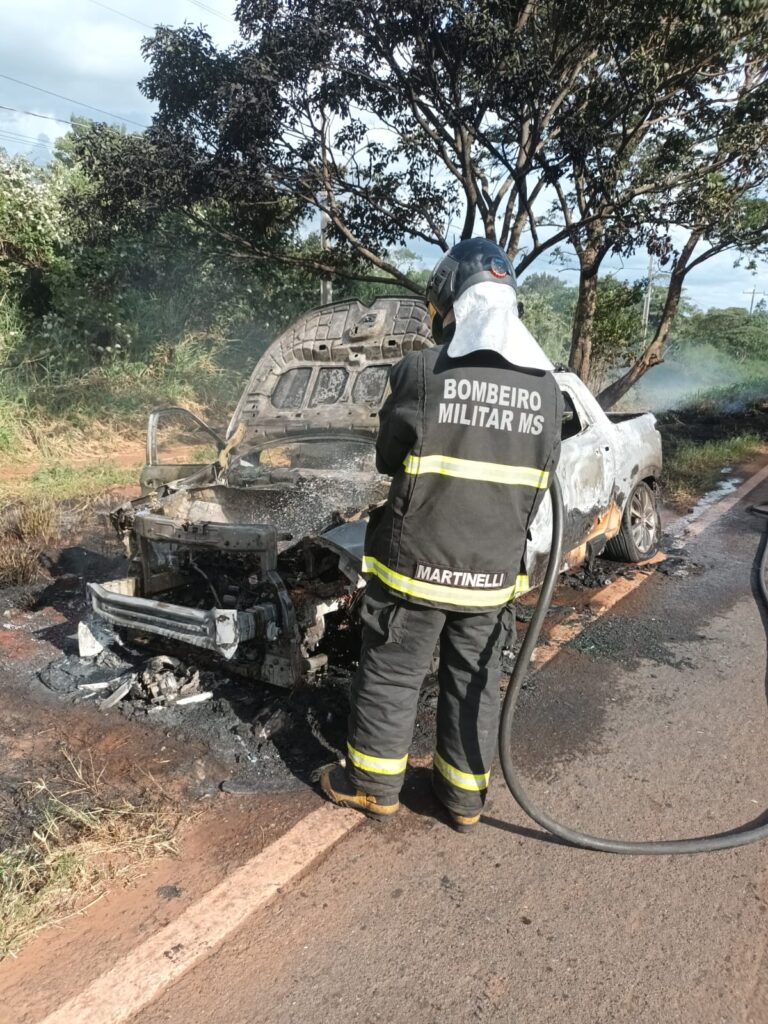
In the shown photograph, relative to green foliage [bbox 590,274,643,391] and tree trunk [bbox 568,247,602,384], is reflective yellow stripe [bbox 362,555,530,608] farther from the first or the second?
green foliage [bbox 590,274,643,391]

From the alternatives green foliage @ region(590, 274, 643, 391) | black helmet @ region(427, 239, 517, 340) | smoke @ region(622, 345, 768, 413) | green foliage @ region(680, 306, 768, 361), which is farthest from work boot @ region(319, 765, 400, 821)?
green foliage @ region(680, 306, 768, 361)

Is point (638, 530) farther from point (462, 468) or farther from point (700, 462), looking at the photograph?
point (700, 462)

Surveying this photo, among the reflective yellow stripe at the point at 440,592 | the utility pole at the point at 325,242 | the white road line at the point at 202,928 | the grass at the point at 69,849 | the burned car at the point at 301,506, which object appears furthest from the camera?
the utility pole at the point at 325,242

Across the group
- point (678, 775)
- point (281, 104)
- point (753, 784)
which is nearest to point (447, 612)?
point (678, 775)

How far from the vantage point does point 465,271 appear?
2.57 m

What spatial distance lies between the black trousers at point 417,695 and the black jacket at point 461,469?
0.11 metres

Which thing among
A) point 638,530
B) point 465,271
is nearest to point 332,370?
point 465,271

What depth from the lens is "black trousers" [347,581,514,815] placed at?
8.73 ft

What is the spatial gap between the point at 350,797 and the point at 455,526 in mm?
1170

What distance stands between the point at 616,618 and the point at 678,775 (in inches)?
70.6

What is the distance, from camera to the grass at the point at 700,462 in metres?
8.48

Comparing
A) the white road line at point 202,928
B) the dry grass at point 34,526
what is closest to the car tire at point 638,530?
the white road line at point 202,928

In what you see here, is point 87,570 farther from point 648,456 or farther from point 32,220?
point 32,220

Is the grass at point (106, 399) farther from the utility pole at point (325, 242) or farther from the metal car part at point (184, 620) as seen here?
the metal car part at point (184, 620)
